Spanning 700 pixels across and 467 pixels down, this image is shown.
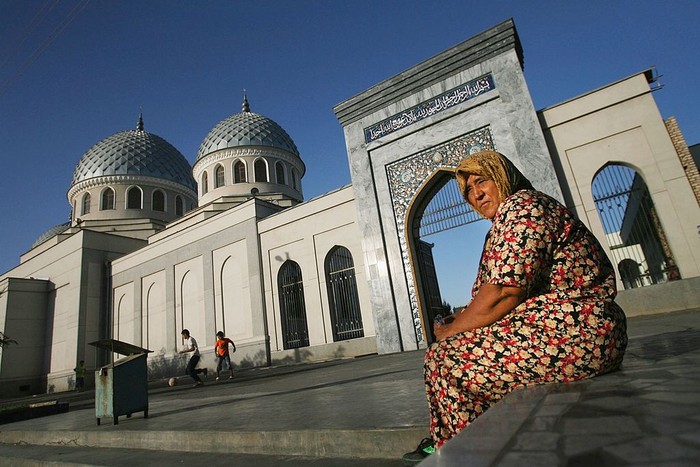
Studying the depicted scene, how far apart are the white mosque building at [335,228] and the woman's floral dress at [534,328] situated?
759 cm

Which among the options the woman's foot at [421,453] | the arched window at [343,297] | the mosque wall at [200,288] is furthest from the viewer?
the mosque wall at [200,288]

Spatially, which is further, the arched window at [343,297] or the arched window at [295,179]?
the arched window at [295,179]

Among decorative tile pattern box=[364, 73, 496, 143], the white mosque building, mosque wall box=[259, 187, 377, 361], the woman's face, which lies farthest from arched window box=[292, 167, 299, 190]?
the woman's face

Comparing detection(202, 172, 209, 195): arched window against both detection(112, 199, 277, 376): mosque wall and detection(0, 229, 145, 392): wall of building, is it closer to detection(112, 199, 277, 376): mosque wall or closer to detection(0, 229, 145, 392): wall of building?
detection(112, 199, 277, 376): mosque wall

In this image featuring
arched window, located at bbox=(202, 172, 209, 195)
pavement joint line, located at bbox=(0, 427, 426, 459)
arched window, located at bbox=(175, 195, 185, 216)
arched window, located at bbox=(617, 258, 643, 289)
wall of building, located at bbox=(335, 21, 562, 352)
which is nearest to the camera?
pavement joint line, located at bbox=(0, 427, 426, 459)

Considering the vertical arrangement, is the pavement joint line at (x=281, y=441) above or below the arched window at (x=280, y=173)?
below

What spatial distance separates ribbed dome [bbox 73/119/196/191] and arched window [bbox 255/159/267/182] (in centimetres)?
631

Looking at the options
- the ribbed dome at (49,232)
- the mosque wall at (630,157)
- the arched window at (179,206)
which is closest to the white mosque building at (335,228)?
the mosque wall at (630,157)

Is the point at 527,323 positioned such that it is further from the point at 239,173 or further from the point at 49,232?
the point at 49,232

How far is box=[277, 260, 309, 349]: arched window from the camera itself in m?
12.7

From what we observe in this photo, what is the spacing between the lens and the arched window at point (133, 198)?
21666 millimetres

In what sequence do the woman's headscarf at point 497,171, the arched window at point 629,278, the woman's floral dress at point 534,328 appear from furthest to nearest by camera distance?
the arched window at point 629,278
the woman's headscarf at point 497,171
the woman's floral dress at point 534,328

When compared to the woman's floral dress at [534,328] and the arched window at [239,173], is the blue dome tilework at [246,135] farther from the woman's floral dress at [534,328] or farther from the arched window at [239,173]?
the woman's floral dress at [534,328]

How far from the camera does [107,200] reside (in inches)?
854
